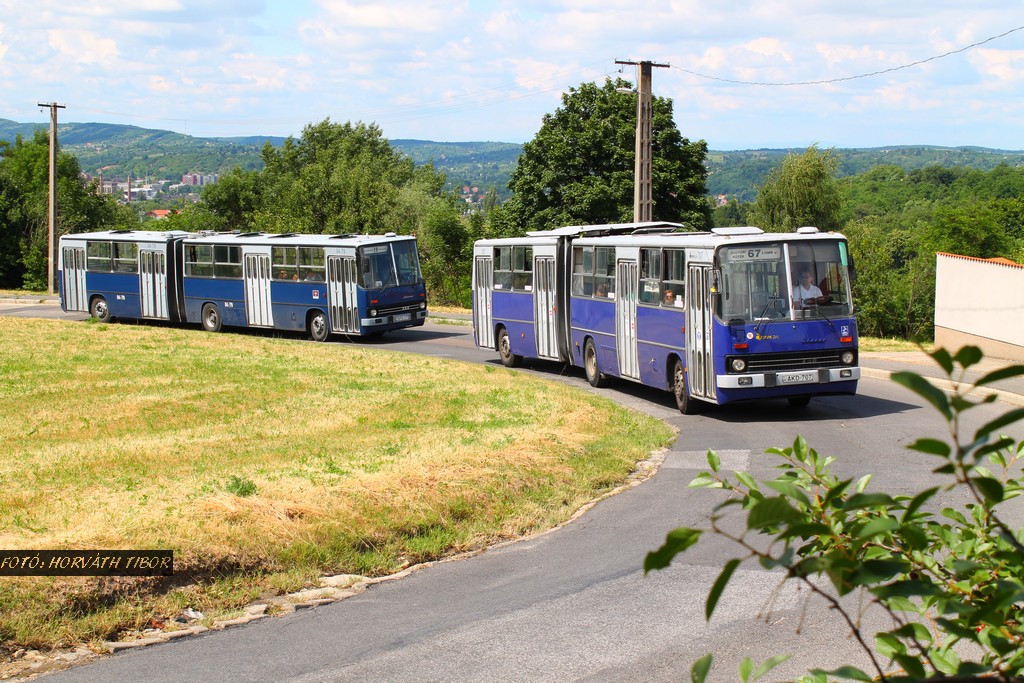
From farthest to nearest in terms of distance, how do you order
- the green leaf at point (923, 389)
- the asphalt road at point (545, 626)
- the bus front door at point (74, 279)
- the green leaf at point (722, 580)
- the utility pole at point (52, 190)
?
the utility pole at point (52, 190) < the bus front door at point (74, 279) < the asphalt road at point (545, 626) < the green leaf at point (722, 580) < the green leaf at point (923, 389)

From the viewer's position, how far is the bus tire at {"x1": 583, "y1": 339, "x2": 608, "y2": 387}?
22.2 m

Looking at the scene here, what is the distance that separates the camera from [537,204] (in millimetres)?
51656

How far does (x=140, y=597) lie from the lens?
26.5 ft

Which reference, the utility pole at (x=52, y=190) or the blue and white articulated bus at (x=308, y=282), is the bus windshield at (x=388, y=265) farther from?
the utility pole at (x=52, y=190)

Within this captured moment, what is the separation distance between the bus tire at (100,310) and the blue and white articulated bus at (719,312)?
22.1 m

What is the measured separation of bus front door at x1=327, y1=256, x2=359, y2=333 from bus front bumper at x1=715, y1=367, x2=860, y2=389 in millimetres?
16346

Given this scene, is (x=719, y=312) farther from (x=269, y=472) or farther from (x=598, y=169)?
(x=598, y=169)

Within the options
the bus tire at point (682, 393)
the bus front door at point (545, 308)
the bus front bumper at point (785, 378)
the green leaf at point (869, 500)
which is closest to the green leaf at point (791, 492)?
the green leaf at point (869, 500)

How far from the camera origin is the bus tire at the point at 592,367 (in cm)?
2216

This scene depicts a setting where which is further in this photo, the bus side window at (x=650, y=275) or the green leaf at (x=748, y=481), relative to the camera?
the bus side window at (x=650, y=275)

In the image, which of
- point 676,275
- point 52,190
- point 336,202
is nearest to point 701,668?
point 676,275

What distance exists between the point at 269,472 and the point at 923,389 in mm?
10662

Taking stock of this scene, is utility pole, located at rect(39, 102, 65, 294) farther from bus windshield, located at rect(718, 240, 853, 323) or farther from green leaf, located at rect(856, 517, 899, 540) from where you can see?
green leaf, located at rect(856, 517, 899, 540)

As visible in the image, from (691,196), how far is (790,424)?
3378cm
